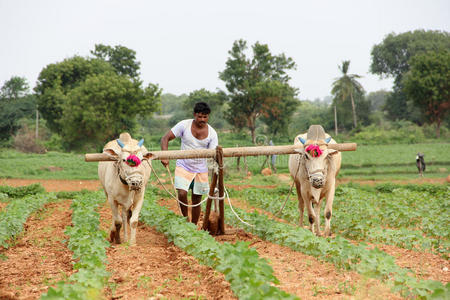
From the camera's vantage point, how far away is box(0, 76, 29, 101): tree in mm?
47100

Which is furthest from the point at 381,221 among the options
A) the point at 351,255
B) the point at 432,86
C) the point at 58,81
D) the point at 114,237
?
the point at 58,81

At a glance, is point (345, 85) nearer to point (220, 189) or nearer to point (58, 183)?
point (58, 183)

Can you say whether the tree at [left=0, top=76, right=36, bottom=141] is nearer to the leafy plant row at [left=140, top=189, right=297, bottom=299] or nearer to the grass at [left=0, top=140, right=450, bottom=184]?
the grass at [left=0, top=140, right=450, bottom=184]

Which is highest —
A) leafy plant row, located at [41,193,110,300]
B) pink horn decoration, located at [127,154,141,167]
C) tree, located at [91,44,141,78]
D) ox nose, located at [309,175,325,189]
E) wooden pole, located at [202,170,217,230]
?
tree, located at [91,44,141,78]

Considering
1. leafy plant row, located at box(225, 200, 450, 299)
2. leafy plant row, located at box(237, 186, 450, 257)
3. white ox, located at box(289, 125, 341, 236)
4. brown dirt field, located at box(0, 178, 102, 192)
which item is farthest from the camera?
brown dirt field, located at box(0, 178, 102, 192)

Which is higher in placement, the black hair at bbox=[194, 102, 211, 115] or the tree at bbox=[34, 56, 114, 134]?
the tree at bbox=[34, 56, 114, 134]

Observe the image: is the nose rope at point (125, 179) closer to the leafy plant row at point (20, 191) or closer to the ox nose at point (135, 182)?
the ox nose at point (135, 182)

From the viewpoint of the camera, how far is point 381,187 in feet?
63.2

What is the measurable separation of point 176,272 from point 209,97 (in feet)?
Result: 166

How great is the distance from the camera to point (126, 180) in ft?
22.5

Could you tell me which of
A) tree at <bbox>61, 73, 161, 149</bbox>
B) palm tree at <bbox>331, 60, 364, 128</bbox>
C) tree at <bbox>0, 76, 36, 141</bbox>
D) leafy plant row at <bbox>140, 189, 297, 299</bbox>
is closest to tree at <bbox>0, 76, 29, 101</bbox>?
tree at <bbox>0, 76, 36, 141</bbox>

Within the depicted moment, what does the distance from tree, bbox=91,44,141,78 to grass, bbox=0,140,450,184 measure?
20.1 metres

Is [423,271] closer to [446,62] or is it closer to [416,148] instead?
[416,148]

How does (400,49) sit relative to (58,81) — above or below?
above
